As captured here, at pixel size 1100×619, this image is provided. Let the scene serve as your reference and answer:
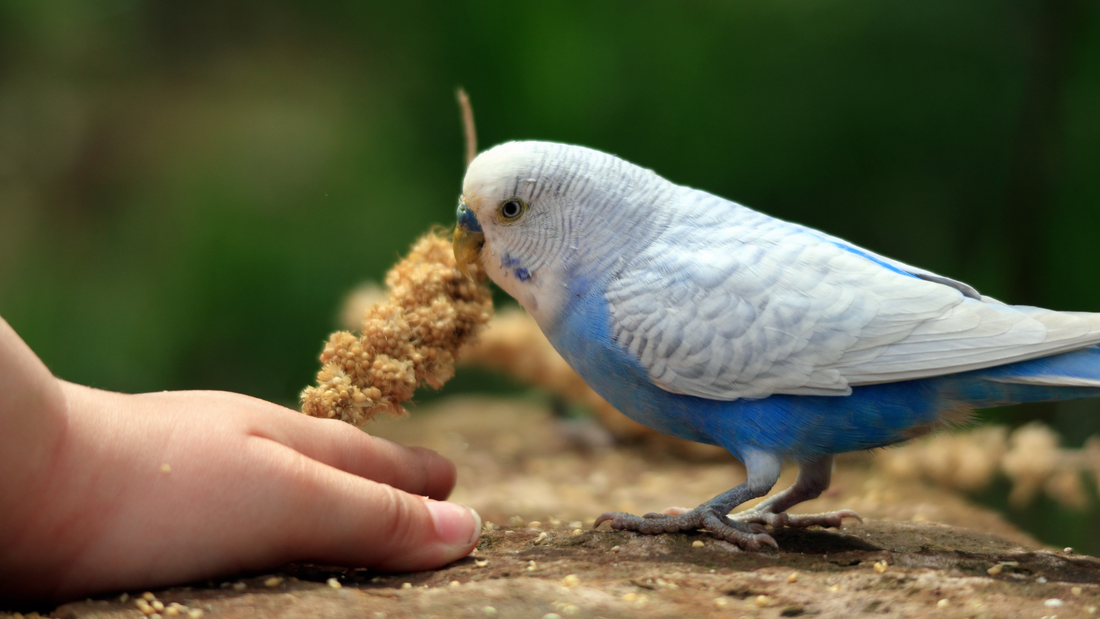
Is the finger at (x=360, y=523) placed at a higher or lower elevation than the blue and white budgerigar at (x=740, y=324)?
lower

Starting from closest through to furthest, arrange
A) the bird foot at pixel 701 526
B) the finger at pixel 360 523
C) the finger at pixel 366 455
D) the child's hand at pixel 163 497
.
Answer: the child's hand at pixel 163 497 < the finger at pixel 360 523 < the finger at pixel 366 455 < the bird foot at pixel 701 526

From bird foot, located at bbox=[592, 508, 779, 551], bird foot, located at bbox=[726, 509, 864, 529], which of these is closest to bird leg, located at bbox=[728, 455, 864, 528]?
bird foot, located at bbox=[726, 509, 864, 529]

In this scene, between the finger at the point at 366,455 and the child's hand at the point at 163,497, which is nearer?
the child's hand at the point at 163,497

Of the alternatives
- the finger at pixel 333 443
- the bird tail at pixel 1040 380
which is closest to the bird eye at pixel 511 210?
the finger at pixel 333 443

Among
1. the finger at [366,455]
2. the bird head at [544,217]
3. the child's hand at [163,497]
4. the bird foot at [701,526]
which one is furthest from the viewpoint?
the bird head at [544,217]

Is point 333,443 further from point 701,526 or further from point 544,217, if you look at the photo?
point 701,526

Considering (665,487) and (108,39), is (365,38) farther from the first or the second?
(665,487)

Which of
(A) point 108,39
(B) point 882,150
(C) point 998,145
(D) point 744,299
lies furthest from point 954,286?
(A) point 108,39

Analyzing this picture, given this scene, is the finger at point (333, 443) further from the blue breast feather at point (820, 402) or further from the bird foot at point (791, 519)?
the bird foot at point (791, 519)
